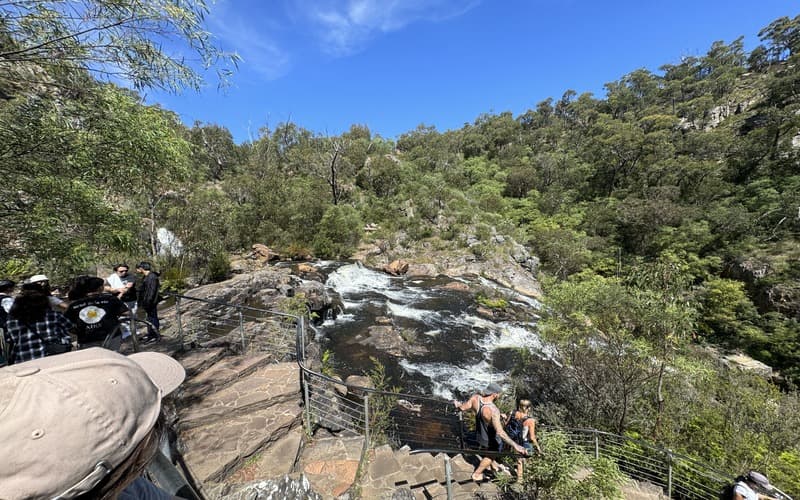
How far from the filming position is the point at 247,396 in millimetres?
4645

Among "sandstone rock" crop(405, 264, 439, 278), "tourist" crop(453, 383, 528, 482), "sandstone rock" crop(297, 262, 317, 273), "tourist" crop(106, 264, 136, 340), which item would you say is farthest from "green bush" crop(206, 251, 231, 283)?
"tourist" crop(453, 383, 528, 482)

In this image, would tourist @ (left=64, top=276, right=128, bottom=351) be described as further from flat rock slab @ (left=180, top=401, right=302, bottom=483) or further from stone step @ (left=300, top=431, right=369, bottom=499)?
stone step @ (left=300, top=431, right=369, bottom=499)

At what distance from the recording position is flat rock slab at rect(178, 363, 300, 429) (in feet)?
13.7

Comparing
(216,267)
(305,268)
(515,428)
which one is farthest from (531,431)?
(305,268)

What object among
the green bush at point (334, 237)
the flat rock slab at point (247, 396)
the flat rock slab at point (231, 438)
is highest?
the green bush at point (334, 237)

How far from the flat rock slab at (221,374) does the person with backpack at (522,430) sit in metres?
4.50

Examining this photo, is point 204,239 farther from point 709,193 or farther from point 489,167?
point 489,167

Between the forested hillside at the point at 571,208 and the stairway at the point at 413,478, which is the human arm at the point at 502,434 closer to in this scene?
the stairway at the point at 413,478

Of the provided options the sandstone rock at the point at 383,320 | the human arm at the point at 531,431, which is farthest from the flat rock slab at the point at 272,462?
the sandstone rock at the point at 383,320

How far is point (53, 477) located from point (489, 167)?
47.7m

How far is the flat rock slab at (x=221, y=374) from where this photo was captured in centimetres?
466

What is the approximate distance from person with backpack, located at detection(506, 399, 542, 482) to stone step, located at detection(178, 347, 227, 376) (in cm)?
528

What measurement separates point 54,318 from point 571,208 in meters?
36.0

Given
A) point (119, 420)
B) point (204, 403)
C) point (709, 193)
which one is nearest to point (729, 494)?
point (119, 420)
